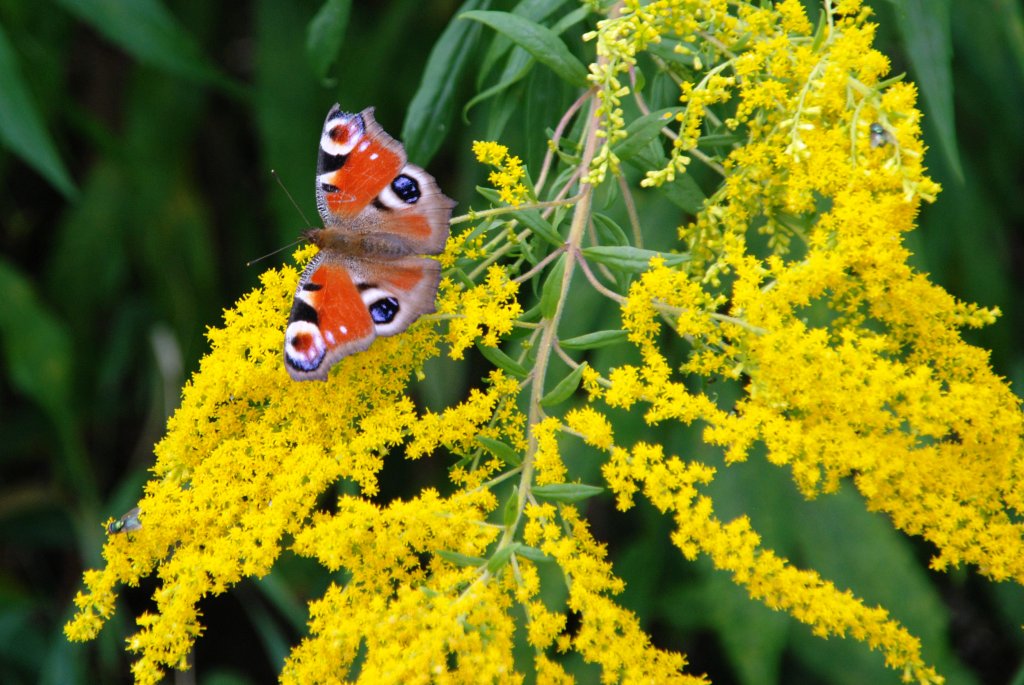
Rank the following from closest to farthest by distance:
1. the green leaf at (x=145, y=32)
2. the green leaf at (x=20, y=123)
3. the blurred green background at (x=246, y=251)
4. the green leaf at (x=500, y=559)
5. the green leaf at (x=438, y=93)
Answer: the green leaf at (x=500, y=559)
the green leaf at (x=438, y=93)
the green leaf at (x=20, y=123)
the blurred green background at (x=246, y=251)
the green leaf at (x=145, y=32)

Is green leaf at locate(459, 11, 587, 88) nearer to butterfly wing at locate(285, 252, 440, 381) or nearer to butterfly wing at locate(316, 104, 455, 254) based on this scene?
butterfly wing at locate(316, 104, 455, 254)

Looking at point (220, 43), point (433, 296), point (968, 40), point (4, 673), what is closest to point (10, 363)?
point (4, 673)

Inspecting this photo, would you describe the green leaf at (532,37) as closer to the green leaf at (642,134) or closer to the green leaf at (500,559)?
the green leaf at (642,134)

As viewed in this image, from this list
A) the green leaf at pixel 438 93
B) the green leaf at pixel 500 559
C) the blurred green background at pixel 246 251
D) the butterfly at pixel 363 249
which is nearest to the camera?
the green leaf at pixel 500 559

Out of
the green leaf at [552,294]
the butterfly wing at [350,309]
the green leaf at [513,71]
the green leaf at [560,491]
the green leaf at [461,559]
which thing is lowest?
the green leaf at [461,559]

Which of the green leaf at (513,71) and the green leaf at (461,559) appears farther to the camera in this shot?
the green leaf at (513,71)

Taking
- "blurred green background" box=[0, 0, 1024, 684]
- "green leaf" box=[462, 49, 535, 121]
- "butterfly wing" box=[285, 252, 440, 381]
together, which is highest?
"green leaf" box=[462, 49, 535, 121]

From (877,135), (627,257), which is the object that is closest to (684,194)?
(627,257)

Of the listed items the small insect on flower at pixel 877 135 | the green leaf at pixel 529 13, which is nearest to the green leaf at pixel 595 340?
the small insect on flower at pixel 877 135

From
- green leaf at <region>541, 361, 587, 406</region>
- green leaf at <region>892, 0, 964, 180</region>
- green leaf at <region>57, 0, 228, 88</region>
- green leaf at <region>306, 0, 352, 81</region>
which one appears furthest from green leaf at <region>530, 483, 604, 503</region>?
green leaf at <region>57, 0, 228, 88</region>
